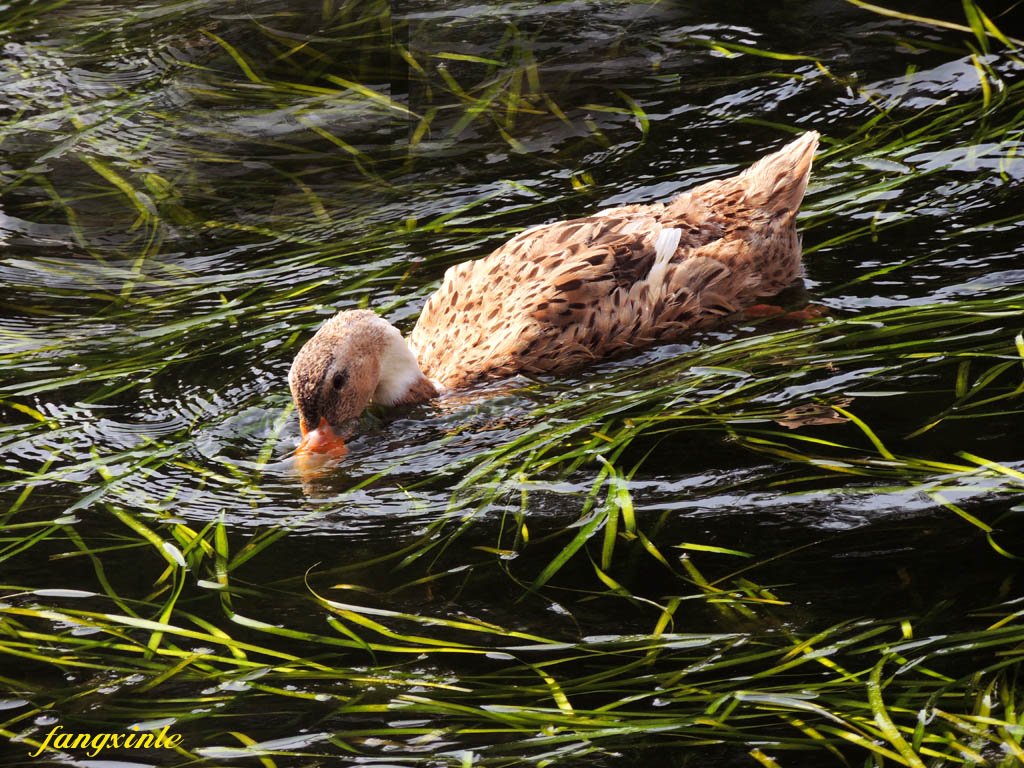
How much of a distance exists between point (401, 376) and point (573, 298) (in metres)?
0.78

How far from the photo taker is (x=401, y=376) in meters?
4.95

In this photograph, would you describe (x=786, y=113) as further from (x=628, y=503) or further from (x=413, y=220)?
(x=628, y=503)

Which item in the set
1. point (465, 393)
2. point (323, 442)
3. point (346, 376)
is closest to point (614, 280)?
point (465, 393)

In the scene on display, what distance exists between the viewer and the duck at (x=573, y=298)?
4.80 m

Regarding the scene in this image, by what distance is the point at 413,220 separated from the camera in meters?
6.33

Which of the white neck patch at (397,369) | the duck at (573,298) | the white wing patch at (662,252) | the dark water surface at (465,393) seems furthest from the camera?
the white wing patch at (662,252)

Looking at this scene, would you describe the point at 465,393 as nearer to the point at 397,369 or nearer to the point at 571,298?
the point at 397,369

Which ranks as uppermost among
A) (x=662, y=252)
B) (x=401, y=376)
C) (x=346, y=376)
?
(x=662, y=252)

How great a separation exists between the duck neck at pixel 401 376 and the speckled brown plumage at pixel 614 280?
0.41 ft

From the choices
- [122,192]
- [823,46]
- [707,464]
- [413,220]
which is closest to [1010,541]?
[707,464]

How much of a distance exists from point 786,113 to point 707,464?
135 inches
